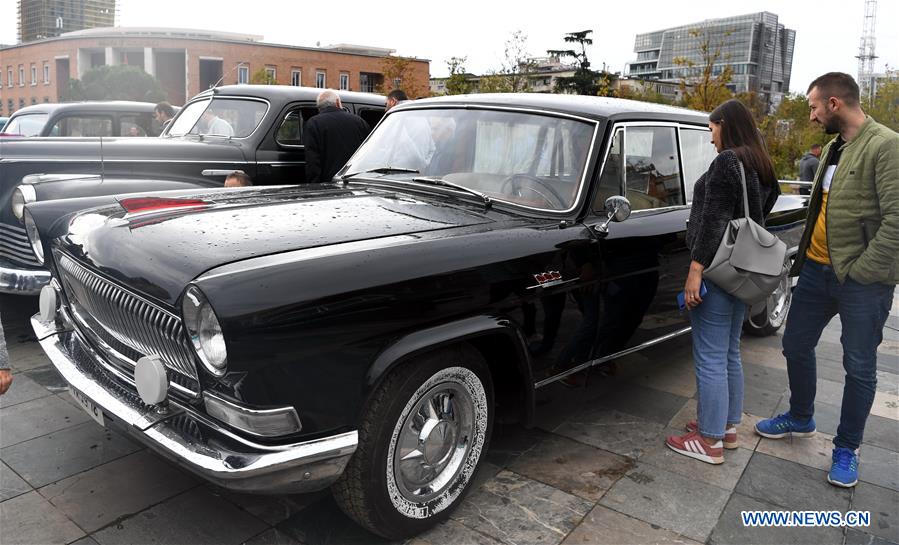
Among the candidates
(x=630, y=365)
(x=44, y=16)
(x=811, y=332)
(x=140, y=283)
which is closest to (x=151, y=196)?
(x=140, y=283)

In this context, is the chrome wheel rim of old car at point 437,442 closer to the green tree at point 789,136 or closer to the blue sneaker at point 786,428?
the blue sneaker at point 786,428

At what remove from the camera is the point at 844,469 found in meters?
3.46

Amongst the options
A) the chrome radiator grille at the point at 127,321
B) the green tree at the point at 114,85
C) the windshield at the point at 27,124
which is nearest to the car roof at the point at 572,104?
the chrome radiator grille at the point at 127,321

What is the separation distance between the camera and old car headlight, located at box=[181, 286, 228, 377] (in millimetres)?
2258

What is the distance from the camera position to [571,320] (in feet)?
11.0

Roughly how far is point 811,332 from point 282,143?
5.24 meters

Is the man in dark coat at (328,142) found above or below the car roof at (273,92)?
below

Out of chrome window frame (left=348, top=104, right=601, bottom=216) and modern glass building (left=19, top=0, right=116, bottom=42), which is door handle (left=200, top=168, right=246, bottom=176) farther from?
modern glass building (left=19, top=0, right=116, bottom=42)

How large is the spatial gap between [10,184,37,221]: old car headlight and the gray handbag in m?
4.50

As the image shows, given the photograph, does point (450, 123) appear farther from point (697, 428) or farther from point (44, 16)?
point (44, 16)

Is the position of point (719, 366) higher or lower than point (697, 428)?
higher

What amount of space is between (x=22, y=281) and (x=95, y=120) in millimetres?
4374

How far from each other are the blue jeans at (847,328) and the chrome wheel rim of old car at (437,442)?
192 centimetres

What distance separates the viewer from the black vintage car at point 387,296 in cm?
230
